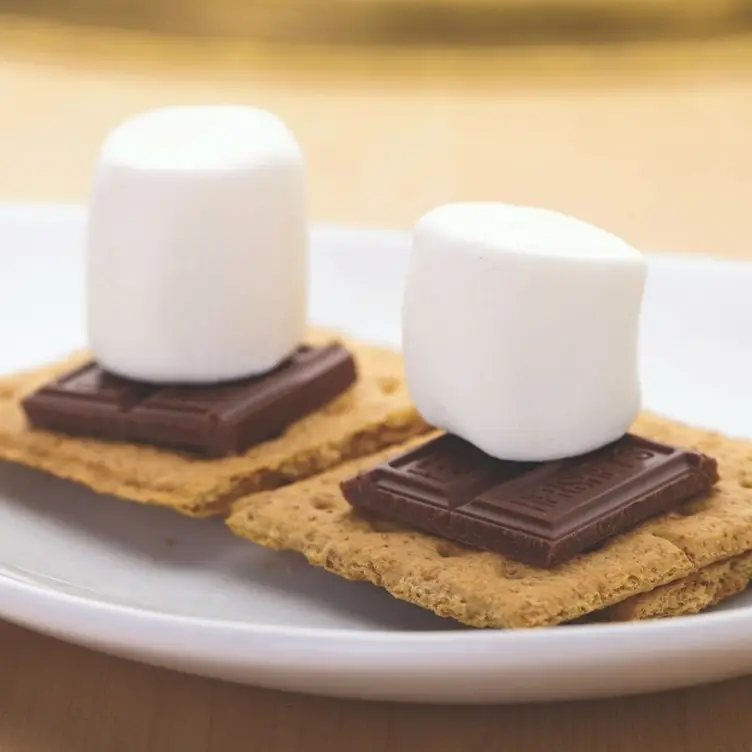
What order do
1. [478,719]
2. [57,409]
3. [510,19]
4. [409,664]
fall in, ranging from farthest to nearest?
1. [510,19]
2. [57,409]
3. [478,719]
4. [409,664]

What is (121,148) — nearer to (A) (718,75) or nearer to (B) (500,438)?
(B) (500,438)

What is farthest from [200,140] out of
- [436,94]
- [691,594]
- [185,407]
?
[436,94]

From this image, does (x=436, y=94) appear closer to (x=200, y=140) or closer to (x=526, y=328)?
(x=200, y=140)

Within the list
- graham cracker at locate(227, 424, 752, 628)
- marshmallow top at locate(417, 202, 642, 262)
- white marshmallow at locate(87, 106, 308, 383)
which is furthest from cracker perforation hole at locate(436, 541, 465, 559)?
white marshmallow at locate(87, 106, 308, 383)

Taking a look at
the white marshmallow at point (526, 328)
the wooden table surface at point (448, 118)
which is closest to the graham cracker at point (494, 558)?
the white marshmallow at point (526, 328)

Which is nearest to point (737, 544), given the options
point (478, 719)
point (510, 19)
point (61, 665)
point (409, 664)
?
point (478, 719)

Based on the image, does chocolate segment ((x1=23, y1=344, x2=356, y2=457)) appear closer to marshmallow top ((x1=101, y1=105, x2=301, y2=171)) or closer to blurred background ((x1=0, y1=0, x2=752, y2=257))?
marshmallow top ((x1=101, y1=105, x2=301, y2=171))
